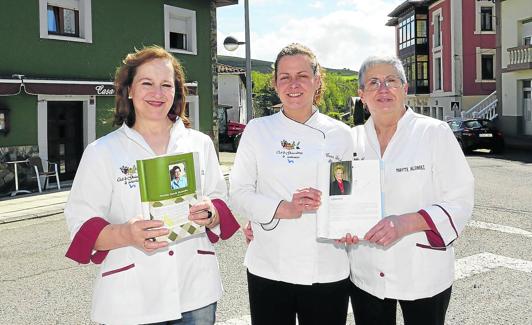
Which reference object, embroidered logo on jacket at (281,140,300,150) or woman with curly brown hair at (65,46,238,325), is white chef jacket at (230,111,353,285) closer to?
embroidered logo on jacket at (281,140,300,150)

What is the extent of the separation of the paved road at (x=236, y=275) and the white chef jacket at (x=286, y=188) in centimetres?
183

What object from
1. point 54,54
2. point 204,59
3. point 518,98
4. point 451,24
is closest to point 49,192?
point 54,54

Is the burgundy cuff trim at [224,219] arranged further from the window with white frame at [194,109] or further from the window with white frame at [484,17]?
the window with white frame at [484,17]

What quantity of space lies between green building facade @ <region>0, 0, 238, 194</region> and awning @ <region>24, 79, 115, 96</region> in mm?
25

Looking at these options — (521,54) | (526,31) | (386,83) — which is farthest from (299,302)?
(526,31)

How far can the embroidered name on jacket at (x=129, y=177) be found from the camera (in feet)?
7.77

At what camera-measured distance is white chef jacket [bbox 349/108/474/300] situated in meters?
2.59

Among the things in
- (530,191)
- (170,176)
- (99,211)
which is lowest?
(530,191)

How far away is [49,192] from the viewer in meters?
13.4

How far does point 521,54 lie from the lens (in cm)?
2714

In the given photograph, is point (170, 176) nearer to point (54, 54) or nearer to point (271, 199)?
point (271, 199)

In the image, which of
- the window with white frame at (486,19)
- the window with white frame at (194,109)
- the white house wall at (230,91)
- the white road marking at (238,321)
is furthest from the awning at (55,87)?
the window with white frame at (486,19)

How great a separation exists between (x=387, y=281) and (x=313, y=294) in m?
0.40

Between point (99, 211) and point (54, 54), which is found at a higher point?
point (54, 54)
